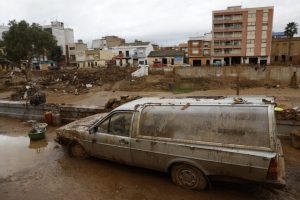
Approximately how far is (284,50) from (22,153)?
6333 cm

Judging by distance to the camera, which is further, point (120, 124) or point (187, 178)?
point (120, 124)

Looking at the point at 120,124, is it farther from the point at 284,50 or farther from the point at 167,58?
the point at 284,50

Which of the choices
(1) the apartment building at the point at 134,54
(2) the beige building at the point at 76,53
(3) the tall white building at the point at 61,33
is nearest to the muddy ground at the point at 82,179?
(1) the apartment building at the point at 134,54

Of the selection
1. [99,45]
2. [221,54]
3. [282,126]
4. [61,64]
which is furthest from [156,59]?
[282,126]

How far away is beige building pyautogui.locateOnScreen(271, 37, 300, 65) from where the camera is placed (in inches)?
2185

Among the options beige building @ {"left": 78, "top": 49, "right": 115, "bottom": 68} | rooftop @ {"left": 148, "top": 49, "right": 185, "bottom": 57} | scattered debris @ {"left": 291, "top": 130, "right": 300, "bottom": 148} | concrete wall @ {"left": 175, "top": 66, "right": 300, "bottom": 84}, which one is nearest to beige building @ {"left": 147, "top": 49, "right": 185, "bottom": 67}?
rooftop @ {"left": 148, "top": 49, "right": 185, "bottom": 57}

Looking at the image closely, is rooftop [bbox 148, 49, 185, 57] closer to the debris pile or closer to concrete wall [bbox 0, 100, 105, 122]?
the debris pile

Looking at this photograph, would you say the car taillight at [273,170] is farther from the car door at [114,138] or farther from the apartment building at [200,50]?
the apartment building at [200,50]

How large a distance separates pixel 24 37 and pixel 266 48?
46388 millimetres

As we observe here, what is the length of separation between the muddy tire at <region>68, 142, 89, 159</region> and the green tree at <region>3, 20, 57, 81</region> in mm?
30390

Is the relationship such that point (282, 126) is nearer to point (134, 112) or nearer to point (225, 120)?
point (225, 120)

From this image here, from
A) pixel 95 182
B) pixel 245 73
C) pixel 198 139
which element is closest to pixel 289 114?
pixel 198 139

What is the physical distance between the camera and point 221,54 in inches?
2056

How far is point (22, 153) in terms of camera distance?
7.12 metres
